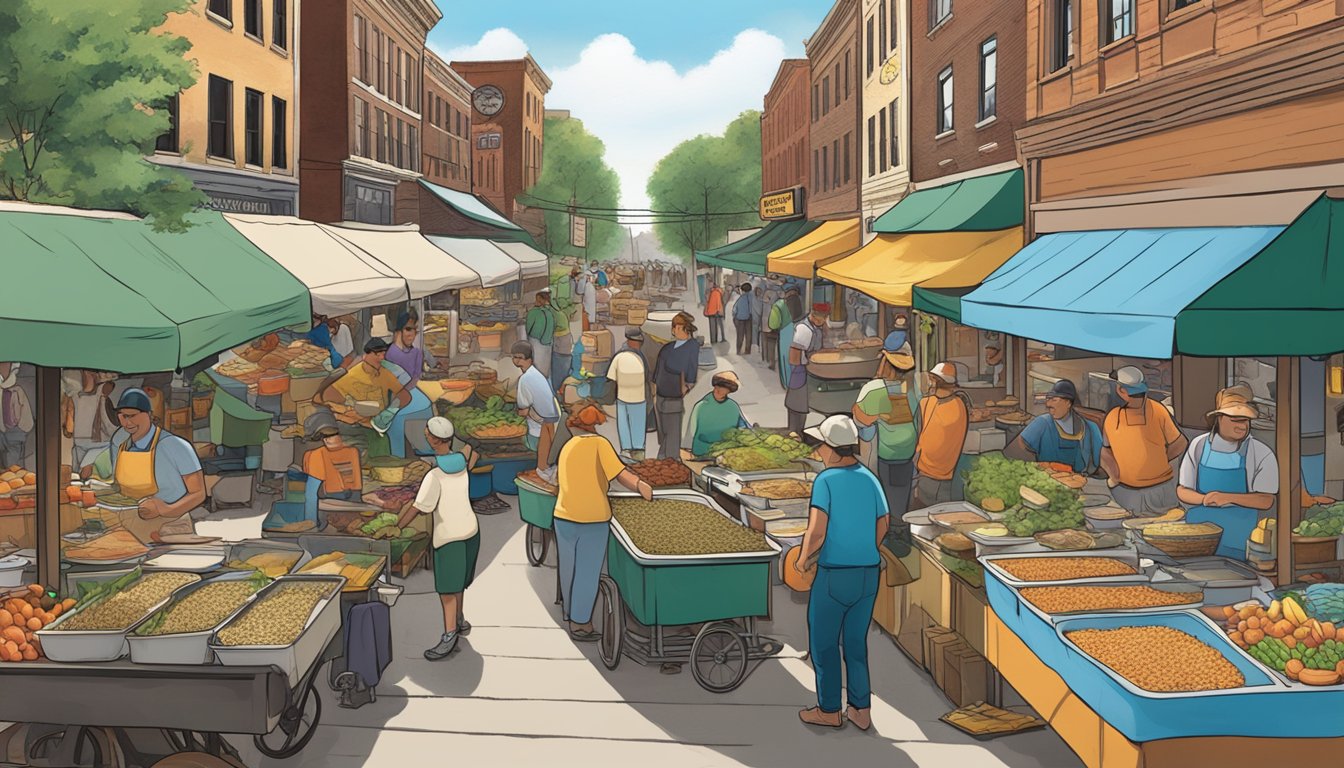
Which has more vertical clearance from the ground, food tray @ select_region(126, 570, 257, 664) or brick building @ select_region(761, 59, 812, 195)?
brick building @ select_region(761, 59, 812, 195)

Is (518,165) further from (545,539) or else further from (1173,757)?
(1173,757)

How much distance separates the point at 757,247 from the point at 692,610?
34347mm

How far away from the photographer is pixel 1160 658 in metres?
6.37

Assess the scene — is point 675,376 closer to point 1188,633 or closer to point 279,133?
point 1188,633

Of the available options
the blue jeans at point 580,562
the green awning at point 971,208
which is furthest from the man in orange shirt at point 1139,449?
the green awning at point 971,208

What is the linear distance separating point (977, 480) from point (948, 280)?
726 cm

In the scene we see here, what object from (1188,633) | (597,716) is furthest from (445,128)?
(1188,633)

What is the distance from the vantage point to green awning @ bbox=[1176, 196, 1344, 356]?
786cm

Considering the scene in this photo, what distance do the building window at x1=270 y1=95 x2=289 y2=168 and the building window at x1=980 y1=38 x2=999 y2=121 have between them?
17.1 m

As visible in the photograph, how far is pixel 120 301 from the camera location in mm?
7168

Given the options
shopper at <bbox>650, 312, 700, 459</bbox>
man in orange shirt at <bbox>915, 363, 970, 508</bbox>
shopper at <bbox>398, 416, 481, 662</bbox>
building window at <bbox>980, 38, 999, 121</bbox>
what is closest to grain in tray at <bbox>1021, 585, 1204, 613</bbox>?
man in orange shirt at <bbox>915, 363, 970, 508</bbox>

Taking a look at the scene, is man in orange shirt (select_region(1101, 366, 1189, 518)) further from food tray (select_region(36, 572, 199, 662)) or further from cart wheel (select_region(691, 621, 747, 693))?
food tray (select_region(36, 572, 199, 662))

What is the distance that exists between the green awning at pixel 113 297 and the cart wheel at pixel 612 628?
3.54 meters

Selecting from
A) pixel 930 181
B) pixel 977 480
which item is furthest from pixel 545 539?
pixel 930 181
